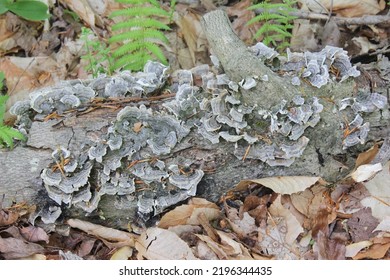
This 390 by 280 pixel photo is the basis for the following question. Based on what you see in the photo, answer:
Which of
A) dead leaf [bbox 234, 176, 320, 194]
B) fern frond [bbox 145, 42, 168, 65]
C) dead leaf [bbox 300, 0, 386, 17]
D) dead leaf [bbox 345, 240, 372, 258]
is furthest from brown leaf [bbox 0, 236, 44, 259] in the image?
dead leaf [bbox 300, 0, 386, 17]

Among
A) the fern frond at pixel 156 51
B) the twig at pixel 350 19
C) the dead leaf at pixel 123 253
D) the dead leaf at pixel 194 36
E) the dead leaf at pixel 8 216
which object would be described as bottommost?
the dead leaf at pixel 123 253

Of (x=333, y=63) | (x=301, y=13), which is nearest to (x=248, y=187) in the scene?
(x=333, y=63)

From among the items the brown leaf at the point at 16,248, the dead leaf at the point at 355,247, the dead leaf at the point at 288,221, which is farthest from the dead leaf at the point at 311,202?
the brown leaf at the point at 16,248

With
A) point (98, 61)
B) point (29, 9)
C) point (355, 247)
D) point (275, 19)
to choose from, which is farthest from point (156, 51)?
point (355, 247)

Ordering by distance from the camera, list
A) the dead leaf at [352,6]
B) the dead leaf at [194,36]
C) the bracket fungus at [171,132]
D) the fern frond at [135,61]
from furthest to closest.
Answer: the dead leaf at [194,36], the dead leaf at [352,6], the fern frond at [135,61], the bracket fungus at [171,132]

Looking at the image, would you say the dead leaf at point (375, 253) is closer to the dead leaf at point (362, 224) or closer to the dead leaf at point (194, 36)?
the dead leaf at point (362, 224)

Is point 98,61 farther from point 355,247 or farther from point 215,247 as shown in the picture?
point 355,247
